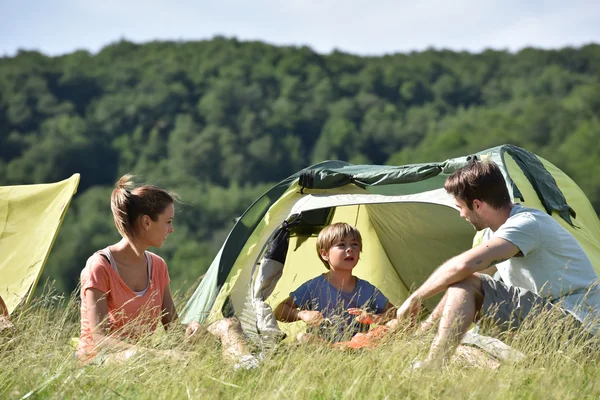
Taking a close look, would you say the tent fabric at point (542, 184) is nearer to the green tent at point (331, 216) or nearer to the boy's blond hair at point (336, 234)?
the green tent at point (331, 216)

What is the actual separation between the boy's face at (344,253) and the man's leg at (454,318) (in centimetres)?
149

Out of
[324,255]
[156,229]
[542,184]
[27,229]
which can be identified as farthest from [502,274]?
[27,229]

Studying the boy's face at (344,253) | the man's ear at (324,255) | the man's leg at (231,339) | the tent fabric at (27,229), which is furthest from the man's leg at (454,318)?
the tent fabric at (27,229)

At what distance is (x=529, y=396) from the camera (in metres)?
3.39

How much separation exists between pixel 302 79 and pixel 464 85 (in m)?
10.8

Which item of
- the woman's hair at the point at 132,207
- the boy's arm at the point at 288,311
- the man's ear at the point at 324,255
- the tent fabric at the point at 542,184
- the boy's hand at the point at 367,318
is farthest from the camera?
the man's ear at the point at 324,255

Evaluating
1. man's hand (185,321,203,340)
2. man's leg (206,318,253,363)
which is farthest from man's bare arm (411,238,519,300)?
man's hand (185,321,203,340)

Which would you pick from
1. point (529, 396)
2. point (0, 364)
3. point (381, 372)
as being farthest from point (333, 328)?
point (0, 364)

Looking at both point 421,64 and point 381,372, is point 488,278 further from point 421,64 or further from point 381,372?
point 421,64

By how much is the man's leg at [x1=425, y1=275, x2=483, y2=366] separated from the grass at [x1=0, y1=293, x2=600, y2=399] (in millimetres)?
75

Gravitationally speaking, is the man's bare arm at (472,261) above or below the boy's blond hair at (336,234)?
above

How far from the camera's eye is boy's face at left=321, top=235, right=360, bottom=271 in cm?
523

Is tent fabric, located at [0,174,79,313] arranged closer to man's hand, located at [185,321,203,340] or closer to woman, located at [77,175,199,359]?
woman, located at [77,175,199,359]

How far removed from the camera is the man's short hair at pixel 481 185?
3.96 m
